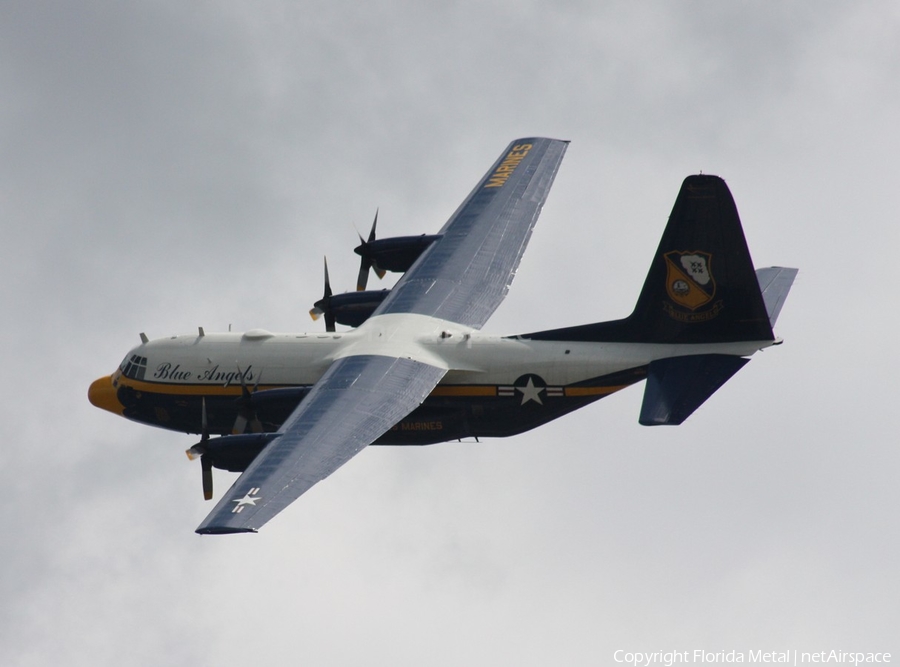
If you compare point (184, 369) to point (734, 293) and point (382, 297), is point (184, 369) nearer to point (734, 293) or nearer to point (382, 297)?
point (382, 297)

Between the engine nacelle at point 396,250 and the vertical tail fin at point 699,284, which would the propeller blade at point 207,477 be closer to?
the vertical tail fin at point 699,284

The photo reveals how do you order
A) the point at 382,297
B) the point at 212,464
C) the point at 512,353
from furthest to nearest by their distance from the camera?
1. the point at 382,297
2. the point at 512,353
3. the point at 212,464

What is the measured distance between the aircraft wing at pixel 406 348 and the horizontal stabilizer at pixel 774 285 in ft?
34.7

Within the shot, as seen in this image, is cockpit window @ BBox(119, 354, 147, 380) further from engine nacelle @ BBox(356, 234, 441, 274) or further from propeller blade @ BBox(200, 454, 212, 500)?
engine nacelle @ BBox(356, 234, 441, 274)

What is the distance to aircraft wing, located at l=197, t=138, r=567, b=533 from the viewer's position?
61.3 metres

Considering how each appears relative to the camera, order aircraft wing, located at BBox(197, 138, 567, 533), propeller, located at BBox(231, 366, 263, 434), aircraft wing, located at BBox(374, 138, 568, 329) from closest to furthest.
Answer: aircraft wing, located at BBox(197, 138, 567, 533) < propeller, located at BBox(231, 366, 263, 434) < aircraft wing, located at BBox(374, 138, 568, 329)

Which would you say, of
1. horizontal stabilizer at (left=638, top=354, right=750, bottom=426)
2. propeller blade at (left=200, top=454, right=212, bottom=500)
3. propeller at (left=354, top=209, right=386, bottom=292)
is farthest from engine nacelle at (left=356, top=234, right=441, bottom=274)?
propeller blade at (left=200, top=454, right=212, bottom=500)

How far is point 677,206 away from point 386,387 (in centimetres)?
1250

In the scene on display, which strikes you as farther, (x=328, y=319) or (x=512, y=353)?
(x=328, y=319)

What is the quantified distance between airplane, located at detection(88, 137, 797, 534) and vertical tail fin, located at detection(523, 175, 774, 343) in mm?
51

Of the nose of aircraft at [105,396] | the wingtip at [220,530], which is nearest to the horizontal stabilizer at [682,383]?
the wingtip at [220,530]

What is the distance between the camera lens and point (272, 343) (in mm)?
70938

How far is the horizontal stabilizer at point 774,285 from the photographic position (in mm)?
69750

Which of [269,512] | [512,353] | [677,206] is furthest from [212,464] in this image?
[677,206]
